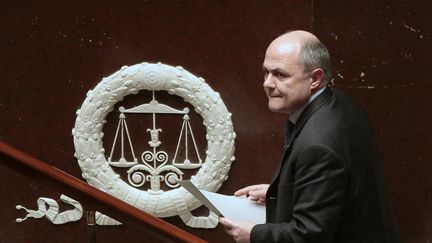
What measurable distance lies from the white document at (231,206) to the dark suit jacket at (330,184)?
145 millimetres

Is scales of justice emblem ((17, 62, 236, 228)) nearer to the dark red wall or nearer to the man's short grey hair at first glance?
the dark red wall

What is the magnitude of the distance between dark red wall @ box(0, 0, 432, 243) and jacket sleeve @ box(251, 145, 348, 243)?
4.70 ft

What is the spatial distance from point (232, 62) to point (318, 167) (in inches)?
59.6

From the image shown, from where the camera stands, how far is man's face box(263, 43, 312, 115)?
6.63 ft

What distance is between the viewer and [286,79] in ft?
6.67

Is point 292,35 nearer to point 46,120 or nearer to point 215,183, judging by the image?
point 215,183

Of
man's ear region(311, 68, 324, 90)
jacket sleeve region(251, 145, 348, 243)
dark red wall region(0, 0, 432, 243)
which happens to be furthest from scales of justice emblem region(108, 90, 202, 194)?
jacket sleeve region(251, 145, 348, 243)

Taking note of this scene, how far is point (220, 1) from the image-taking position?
3.32 metres

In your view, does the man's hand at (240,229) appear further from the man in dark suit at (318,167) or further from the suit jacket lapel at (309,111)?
the suit jacket lapel at (309,111)

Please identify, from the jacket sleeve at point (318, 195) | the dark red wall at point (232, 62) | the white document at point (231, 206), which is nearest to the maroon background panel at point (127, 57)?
the dark red wall at point (232, 62)

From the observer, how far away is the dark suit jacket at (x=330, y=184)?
190 cm

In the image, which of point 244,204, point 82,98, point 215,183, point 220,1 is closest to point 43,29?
point 82,98

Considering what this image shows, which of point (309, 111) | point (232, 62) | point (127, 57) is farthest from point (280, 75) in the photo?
point (127, 57)

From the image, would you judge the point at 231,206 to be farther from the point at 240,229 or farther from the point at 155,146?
the point at 155,146
